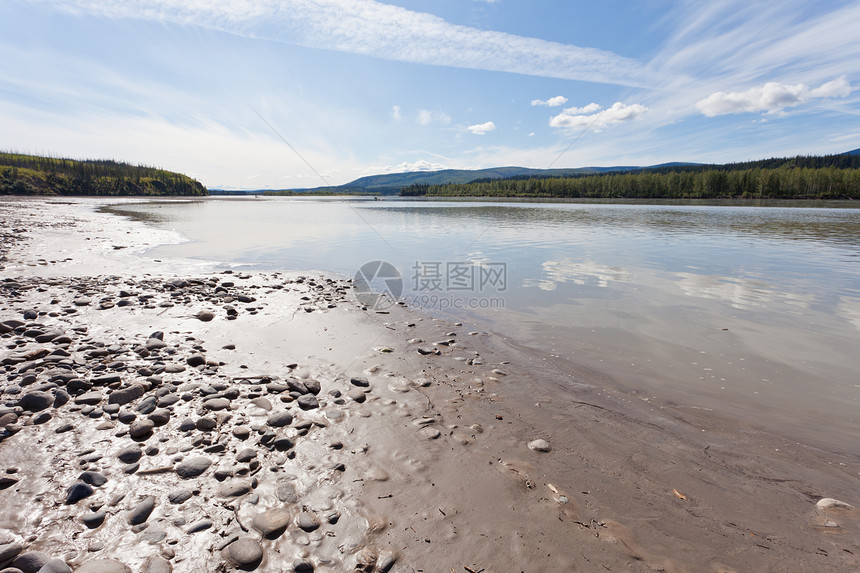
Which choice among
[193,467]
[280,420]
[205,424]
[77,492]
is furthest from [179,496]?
[280,420]

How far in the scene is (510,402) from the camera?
21.0 ft

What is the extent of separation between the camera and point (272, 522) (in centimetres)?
359

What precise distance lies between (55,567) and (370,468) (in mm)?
2799

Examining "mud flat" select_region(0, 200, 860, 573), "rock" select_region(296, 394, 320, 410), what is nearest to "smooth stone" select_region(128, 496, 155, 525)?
"mud flat" select_region(0, 200, 860, 573)

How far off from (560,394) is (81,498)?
669 cm

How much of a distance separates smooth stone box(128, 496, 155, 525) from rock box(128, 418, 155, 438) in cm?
144

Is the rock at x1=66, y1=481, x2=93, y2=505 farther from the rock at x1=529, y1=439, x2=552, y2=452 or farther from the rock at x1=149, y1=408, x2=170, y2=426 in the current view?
the rock at x1=529, y1=439, x2=552, y2=452

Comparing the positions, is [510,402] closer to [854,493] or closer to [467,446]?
[467,446]

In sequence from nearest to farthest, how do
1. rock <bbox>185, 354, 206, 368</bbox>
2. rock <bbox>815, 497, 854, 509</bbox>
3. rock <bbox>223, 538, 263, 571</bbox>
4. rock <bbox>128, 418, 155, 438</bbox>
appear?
rock <bbox>223, 538, 263, 571</bbox>
rock <bbox>815, 497, 854, 509</bbox>
rock <bbox>128, 418, 155, 438</bbox>
rock <bbox>185, 354, 206, 368</bbox>

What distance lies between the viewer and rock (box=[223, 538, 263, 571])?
3.18 meters

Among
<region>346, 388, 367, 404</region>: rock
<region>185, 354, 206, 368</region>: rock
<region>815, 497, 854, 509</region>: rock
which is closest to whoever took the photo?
<region>815, 497, 854, 509</region>: rock

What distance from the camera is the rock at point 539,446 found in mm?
5087

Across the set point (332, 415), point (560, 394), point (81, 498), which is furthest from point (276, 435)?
point (560, 394)

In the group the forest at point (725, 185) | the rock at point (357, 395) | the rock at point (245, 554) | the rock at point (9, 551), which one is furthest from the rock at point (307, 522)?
the forest at point (725, 185)
